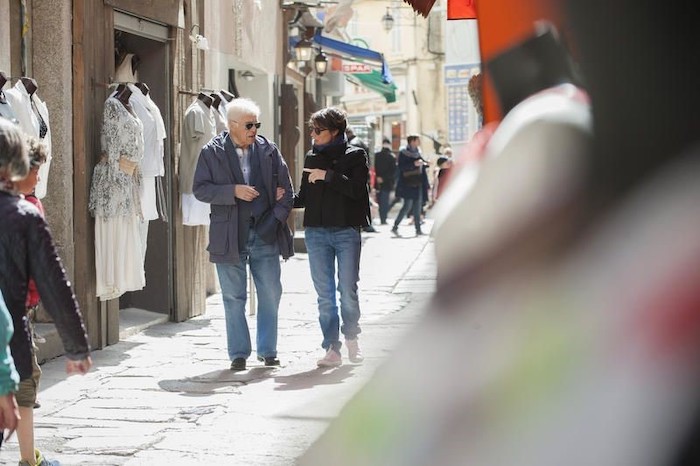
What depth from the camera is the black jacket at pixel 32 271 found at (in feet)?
13.5

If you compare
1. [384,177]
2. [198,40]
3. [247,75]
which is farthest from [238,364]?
[384,177]

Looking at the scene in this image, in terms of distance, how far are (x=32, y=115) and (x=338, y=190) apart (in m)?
2.09

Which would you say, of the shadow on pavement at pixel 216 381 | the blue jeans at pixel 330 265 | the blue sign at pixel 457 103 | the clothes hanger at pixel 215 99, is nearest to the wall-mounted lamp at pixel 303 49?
the clothes hanger at pixel 215 99

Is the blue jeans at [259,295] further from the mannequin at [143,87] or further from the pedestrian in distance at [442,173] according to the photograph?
the mannequin at [143,87]

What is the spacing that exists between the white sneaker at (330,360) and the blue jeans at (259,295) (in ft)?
1.07

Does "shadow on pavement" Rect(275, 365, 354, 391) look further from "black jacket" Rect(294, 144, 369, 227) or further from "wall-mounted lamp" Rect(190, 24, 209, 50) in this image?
"wall-mounted lamp" Rect(190, 24, 209, 50)

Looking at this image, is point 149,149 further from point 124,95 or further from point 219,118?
point 219,118

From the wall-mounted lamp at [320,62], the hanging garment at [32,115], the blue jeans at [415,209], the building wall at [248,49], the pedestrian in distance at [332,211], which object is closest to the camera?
the hanging garment at [32,115]

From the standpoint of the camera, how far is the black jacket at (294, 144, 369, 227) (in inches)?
333

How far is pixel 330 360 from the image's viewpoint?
838cm

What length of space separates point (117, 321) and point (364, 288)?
469cm

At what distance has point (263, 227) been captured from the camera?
8266 millimetres

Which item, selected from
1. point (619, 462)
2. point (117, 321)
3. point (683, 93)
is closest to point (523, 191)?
point (683, 93)

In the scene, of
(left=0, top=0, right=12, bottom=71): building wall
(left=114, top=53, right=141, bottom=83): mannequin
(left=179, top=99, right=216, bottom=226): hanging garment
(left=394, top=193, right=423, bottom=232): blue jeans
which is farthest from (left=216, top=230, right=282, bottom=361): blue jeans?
(left=394, top=193, right=423, bottom=232): blue jeans
